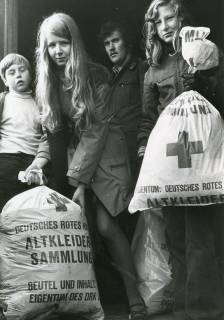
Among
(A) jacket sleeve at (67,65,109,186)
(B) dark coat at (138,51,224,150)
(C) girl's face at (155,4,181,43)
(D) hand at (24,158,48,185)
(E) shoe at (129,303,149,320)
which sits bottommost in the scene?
(E) shoe at (129,303,149,320)

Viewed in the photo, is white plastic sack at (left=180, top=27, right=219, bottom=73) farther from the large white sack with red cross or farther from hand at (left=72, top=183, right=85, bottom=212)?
hand at (left=72, top=183, right=85, bottom=212)

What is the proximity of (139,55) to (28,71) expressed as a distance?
75 centimetres

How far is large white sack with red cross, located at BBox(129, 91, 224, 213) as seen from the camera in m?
3.61

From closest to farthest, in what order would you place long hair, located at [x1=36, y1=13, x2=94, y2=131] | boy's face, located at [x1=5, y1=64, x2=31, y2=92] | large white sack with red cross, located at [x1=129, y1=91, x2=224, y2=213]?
large white sack with red cross, located at [x1=129, y1=91, x2=224, y2=213] → long hair, located at [x1=36, y1=13, x2=94, y2=131] → boy's face, located at [x1=5, y1=64, x2=31, y2=92]

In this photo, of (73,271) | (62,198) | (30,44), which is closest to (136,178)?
(62,198)

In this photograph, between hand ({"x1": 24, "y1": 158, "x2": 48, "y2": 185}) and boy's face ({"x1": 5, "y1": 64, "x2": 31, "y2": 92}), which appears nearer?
hand ({"x1": 24, "y1": 158, "x2": 48, "y2": 185})

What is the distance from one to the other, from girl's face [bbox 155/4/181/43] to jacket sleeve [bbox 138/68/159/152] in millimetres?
248

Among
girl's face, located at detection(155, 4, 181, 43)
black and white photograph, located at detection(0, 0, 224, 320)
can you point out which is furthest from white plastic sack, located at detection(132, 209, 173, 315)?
girl's face, located at detection(155, 4, 181, 43)

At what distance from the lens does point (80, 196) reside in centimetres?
405

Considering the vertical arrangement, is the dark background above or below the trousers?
above

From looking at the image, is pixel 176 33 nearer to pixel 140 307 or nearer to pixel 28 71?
pixel 28 71

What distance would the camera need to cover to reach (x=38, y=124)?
13.9 ft

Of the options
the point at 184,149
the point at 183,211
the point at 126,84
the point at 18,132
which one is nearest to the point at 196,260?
the point at 183,211

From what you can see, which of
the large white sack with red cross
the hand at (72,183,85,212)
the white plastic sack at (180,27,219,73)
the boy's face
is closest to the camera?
the large white sack with red cross
